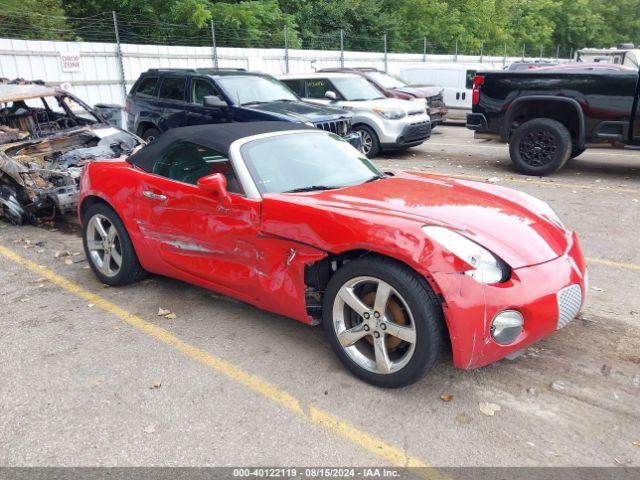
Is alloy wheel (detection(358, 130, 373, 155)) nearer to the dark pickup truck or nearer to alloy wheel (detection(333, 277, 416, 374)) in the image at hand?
the dark pickup truck

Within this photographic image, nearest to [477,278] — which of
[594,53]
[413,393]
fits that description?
[413,393]

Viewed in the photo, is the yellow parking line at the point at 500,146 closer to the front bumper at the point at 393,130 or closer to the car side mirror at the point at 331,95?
the front bumper at the point at 393,130

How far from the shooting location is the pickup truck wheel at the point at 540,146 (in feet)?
29.6

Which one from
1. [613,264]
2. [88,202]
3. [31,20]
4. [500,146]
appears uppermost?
[31,20]

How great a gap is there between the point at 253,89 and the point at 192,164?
20.3 feet

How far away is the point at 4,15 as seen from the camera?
15195 millimetres

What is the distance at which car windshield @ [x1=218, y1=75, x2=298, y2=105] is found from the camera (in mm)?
9828

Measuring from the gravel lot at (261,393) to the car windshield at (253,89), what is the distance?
18.4 ft

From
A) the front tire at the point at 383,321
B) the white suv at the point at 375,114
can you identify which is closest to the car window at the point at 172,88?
the white suv at the point at 375,114

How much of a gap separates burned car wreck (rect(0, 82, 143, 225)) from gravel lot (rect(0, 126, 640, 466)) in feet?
7.07

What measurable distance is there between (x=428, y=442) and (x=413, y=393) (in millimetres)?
440

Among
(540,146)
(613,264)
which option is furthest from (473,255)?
(540,146)

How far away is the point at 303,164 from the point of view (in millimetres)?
4246

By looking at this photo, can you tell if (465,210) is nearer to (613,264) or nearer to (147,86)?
(613,264)
